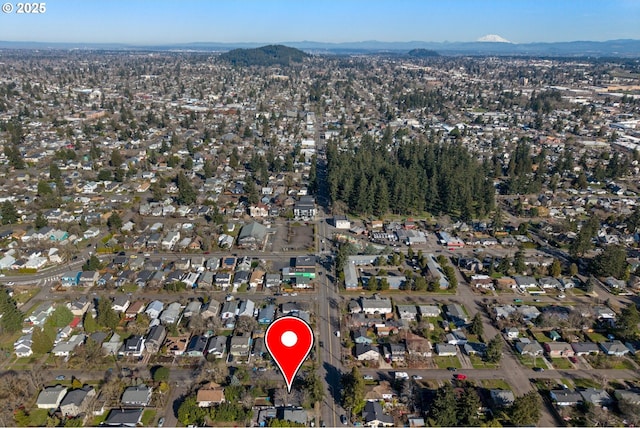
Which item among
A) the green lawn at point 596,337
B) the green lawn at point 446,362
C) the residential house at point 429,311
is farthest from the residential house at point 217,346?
the green lawn at point 596,337

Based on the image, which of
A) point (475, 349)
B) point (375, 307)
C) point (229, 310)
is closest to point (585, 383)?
point (475, 349)

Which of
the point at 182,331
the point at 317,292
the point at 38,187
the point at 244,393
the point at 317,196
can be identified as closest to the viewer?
the point at 244,393

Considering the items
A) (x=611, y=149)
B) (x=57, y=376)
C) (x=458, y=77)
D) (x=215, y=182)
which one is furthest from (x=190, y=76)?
(x=57, y=376)

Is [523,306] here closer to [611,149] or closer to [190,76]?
[611,149]

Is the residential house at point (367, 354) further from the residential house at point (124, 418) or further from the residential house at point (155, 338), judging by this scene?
the residential house at point (155, 338)

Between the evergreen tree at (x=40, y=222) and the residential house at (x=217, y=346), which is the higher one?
the evergreen tree at (x=40, y=222)

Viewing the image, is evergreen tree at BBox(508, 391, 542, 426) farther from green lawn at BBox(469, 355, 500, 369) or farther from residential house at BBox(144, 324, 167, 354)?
residential house at BBox(144, 324, 167, 354)

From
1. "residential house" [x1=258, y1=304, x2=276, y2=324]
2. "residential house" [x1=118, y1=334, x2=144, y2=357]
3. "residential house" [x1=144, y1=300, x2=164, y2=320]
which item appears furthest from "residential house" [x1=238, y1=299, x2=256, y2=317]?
"residential house" [x1=118, y1=334, x2=144, y2=357]
